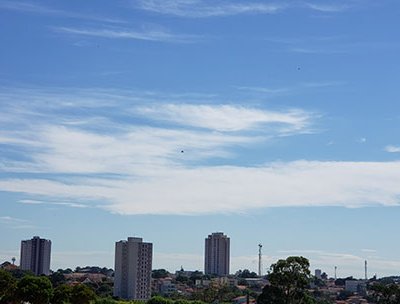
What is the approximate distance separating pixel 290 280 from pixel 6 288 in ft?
82.9

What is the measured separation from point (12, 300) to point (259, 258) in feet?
439

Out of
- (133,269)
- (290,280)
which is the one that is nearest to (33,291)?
(290,280)

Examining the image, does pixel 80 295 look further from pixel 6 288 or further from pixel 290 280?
pixel 290 280

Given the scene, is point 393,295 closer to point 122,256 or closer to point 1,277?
point 1,277

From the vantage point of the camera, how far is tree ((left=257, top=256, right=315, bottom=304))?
64.1 meters

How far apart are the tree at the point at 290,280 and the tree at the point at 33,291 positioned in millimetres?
19629

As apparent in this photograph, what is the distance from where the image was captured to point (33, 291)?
6688cm

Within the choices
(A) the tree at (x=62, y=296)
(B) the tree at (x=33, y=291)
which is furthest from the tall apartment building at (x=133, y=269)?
(B) the tree at (x=33, y=291)

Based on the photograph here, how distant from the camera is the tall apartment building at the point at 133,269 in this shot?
6093 inches

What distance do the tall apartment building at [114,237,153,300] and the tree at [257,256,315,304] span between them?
88.4 metres

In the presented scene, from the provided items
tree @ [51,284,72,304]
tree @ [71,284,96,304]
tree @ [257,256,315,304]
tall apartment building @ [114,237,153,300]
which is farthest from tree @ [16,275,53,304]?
tall apartment building @ [114,237,153,300]

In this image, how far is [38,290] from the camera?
6700cm

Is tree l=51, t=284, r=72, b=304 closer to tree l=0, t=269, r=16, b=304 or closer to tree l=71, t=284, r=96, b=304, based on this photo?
tree l=71, t=284, r=96, b=304

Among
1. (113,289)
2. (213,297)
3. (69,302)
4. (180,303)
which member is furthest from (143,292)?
(69,302)
